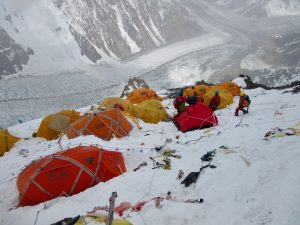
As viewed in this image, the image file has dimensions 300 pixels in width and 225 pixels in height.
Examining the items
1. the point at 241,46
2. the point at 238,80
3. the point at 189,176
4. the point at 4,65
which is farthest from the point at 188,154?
the point at 241,46

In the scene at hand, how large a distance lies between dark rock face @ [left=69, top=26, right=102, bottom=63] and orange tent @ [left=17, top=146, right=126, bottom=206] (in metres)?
49.2

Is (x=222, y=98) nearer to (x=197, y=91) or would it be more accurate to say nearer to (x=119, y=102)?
(x=197, y=91)

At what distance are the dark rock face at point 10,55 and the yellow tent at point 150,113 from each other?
113ft

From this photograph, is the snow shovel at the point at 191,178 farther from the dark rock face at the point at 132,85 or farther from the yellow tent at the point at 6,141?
the dark rock face at the point at 132,85

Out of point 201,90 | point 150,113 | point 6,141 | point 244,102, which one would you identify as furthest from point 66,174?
point 201,90

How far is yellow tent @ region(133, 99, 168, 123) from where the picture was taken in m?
16.7

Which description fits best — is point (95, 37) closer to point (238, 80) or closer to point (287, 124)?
point (238, 80)

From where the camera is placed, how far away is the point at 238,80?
2955cm

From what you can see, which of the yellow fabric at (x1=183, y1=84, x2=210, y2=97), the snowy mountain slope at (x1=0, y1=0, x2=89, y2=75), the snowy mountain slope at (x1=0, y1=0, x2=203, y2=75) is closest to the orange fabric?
the yellow fabric at (x1=183, y1=84, x2=210, y2=97)

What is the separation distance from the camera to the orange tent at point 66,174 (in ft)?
28.6

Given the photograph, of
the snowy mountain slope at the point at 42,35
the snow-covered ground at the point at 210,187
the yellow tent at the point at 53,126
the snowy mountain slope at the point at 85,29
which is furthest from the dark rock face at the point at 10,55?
the snow-covered ground at the point at 210,187

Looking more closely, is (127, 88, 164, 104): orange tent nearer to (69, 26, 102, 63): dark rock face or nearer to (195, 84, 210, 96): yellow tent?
(195, 84, 210, 96): yellow tent

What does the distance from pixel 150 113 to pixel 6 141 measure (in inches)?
260

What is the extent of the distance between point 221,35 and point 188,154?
72.1m
